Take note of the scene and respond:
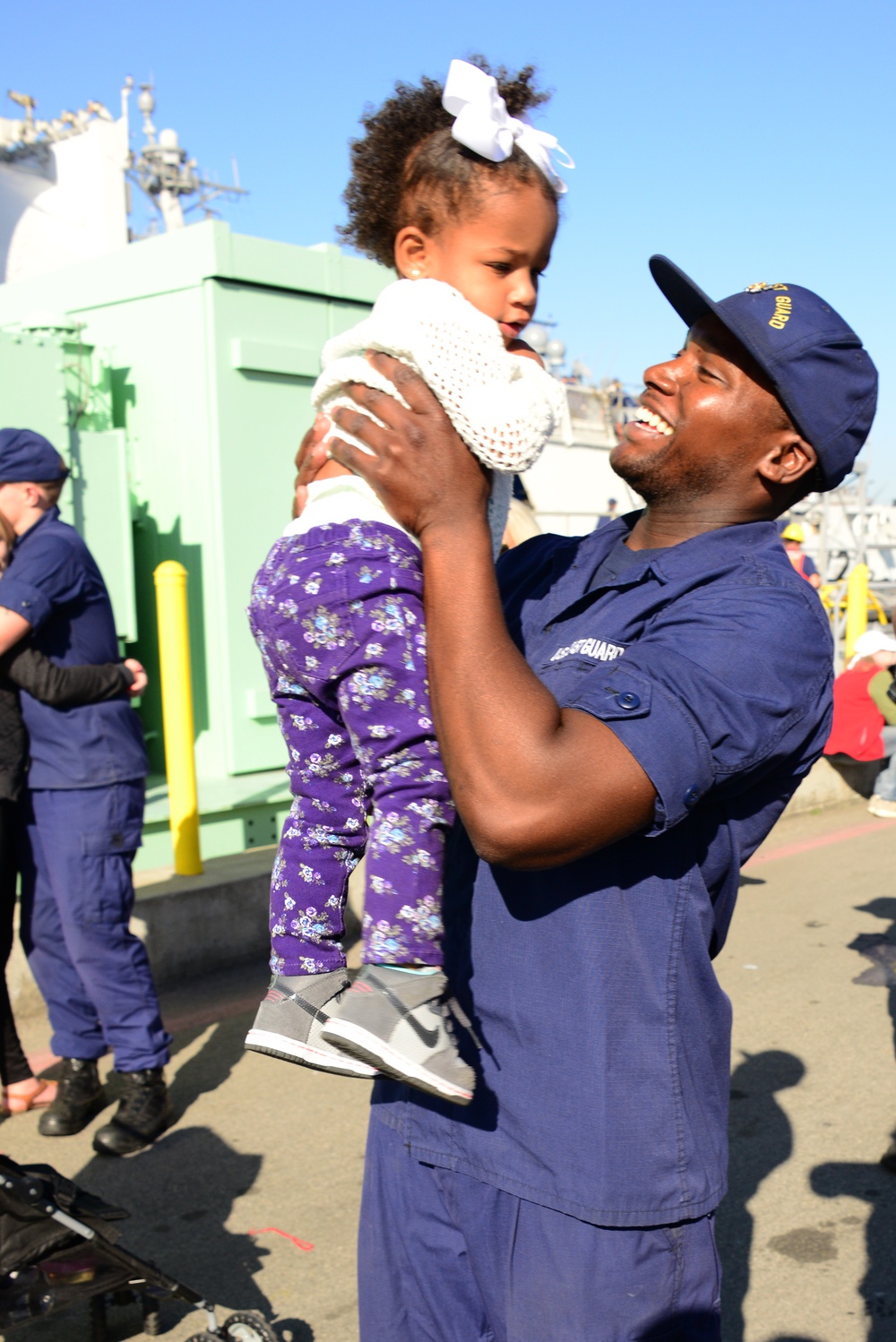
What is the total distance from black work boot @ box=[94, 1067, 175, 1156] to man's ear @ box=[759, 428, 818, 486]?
10.5 feet

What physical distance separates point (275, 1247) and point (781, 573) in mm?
2745

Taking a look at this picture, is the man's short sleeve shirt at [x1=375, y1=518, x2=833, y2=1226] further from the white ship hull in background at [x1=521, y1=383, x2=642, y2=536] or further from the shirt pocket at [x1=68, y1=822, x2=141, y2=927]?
the white ship hull in background at [x1=521, y1=383, x2=642, y2=536]

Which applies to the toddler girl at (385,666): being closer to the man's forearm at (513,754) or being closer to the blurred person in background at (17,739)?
the man's forearm at (513,754)

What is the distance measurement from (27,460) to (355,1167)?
2678 millimetres

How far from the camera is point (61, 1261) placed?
9.16ft

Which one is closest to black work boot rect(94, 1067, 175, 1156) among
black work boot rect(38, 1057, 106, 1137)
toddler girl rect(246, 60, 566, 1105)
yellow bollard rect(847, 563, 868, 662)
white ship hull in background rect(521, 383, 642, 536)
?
black work boot rect(38, 1057, 106, 1137)

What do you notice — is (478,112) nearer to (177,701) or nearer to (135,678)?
(135,678)

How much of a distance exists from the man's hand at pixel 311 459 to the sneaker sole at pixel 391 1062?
838 mm

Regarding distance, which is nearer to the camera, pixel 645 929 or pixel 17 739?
pixel 645 929

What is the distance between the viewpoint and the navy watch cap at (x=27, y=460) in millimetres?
4250

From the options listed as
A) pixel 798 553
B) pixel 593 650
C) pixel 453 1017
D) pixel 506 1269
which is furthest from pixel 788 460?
pixel 798 553

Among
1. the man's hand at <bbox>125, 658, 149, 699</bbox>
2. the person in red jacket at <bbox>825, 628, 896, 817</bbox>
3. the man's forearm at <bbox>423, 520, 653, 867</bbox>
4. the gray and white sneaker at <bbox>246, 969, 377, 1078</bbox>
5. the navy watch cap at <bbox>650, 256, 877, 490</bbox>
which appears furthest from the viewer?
the person in red jacket at <bbox>825, 628, 896, 817</bbox>

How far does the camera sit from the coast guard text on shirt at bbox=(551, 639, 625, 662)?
1747mm

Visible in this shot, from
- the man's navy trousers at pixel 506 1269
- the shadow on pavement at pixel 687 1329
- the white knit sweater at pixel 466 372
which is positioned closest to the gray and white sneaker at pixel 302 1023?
the man's navy trousers at pixel 506 1269
